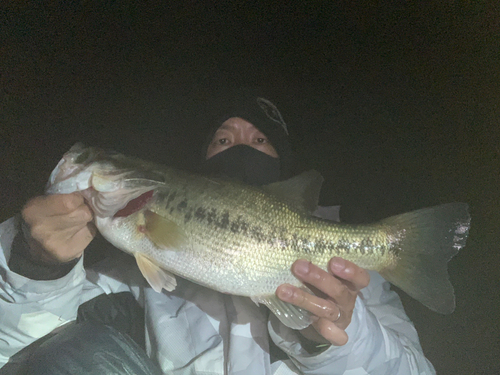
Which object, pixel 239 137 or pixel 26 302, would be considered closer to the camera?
pixel 26 302

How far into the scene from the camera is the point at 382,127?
2.16 m

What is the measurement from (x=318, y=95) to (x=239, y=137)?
4.53 ft

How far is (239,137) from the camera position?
4.73 feet

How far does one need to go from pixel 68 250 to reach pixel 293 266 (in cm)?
68

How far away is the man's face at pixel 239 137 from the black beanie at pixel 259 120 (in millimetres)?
22

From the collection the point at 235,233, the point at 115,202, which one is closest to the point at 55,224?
the point at 115,202

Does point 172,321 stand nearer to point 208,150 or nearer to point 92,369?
point 92,369

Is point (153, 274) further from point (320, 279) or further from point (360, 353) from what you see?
point (360, 353)

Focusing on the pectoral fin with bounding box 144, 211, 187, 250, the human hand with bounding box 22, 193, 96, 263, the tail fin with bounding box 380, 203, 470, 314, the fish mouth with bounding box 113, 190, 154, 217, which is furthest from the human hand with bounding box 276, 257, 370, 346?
the human hand with bounding box 22, 193, 96, 263

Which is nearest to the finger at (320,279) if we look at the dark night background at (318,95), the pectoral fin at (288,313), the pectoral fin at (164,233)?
the pectoral fin at (288,313)

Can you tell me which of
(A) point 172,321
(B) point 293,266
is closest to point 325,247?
(B) point 293,266

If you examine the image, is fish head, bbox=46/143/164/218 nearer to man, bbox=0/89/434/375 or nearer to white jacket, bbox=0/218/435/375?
man, bbox=0/89/434/375

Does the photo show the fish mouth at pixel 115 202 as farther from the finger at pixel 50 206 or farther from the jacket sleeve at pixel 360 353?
the jacket sleeve at pixel 360 353

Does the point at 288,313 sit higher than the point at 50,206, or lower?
lower
